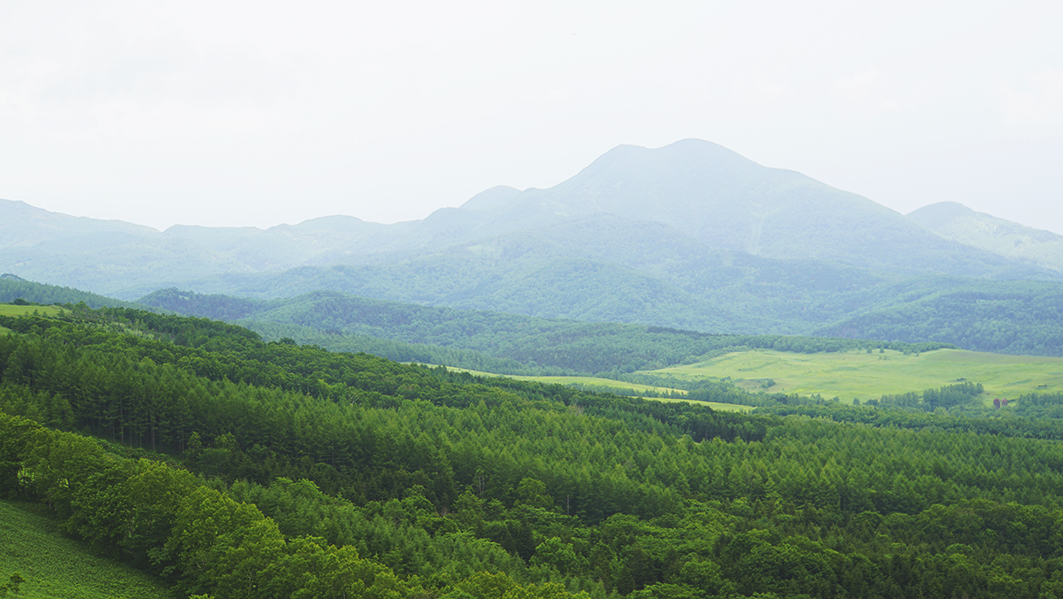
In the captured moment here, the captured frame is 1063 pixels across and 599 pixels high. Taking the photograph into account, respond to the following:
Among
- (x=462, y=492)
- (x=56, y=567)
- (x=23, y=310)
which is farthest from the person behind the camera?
(x=23, y=310)

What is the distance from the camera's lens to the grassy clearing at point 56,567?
62969 millimetres

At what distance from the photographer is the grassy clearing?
62969mm

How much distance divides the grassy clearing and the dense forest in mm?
2204

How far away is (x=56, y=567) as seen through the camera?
67625 millimetres

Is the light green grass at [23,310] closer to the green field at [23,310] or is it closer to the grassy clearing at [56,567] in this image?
the green field at [23,310]

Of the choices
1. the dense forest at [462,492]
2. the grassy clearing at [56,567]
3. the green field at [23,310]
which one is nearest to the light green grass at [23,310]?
the green field at [23,310]

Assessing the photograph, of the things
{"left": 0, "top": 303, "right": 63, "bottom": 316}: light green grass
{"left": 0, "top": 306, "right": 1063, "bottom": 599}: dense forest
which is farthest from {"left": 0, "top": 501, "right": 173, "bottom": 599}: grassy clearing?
{"left": 0, "top": 303, "right": 63, "bottom": 316}: light green grass

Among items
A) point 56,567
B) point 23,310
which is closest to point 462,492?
point 56,567

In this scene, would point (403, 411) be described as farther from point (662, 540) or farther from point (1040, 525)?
point (1040, 525)

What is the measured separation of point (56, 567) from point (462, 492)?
199 feet

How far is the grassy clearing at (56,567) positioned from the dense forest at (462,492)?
2204mm

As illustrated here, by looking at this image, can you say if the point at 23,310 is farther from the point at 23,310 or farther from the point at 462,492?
the point at 462,492

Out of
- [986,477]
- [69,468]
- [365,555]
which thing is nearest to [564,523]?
[365,555]

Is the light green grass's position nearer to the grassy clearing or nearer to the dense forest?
the dense forest
